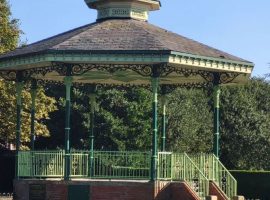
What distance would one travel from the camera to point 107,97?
48719mm

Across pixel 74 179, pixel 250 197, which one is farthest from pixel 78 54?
pixel 250 197

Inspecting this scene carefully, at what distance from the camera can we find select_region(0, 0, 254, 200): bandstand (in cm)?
2436

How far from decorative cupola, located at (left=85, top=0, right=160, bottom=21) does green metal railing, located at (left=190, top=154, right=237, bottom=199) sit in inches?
269

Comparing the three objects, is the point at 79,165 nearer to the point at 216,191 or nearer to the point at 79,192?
the point at 79,192

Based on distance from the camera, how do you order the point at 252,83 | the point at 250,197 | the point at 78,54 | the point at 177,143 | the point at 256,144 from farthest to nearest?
the point at 252,83, the point at 256,144, the point at 177,143, the point at 250,197, the point at 78,54

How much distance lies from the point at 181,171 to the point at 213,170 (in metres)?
2.18

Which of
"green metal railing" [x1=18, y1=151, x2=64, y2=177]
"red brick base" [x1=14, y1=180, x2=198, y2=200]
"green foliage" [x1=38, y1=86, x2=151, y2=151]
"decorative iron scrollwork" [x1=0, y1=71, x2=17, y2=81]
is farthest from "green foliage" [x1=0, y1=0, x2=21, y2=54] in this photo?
"red brick base" [x1=14, y1=180, x2=198, y2=200]

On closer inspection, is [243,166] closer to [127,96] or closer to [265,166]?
[265,166]

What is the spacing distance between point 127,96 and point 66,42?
23.3 m

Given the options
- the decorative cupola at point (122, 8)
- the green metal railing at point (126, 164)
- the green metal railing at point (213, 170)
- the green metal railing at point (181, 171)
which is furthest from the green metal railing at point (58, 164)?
the decorative cupola at point (122, 8)

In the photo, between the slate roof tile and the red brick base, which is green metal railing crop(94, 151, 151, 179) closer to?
the red brick base

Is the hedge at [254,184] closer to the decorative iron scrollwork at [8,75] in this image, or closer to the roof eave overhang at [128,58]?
the roof eave overhang at [128,58]

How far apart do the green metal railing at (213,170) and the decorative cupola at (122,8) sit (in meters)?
6.84

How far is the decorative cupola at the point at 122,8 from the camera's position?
29.1 m
